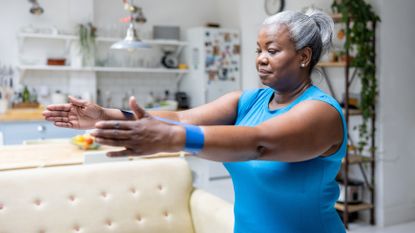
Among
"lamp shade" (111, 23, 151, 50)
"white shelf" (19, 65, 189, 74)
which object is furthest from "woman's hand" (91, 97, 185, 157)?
"white shelf" (19, 65, 189, 74)

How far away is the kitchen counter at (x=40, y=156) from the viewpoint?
274cm

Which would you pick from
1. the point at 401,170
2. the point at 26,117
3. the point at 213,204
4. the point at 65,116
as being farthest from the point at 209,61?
the point at 65,116

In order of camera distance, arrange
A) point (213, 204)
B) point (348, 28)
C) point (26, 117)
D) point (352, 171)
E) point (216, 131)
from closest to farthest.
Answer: point (216, 131) → point (213, 204) → point (348, 28) → point (352, 171) → point (26, 117)

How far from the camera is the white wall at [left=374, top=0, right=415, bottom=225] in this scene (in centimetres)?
412

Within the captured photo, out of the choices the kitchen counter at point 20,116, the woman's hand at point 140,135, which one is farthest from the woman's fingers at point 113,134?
the kitchen counter at point 20,116

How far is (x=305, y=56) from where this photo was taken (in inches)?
46.7

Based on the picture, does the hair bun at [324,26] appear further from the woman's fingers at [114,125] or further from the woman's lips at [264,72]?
the woman's fingers at [114,125]

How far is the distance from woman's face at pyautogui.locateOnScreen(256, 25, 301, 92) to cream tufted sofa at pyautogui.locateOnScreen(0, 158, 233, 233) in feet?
4.06

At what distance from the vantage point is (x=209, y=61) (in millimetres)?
6484

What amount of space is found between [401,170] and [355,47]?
1.23 m

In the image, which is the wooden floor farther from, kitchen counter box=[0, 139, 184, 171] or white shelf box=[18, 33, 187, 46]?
white shelf box=[18, 33, 187, 46]

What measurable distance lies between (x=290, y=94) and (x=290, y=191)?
263 millimetres

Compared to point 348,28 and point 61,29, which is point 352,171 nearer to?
point 348,28

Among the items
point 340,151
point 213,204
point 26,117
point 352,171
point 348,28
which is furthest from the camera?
point 26,117
